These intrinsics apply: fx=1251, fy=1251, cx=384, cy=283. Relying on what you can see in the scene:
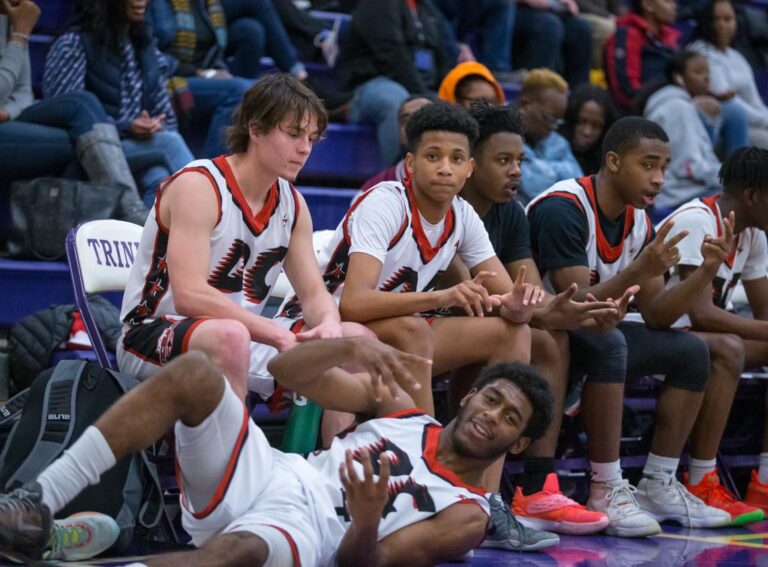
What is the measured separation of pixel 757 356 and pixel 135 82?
3.35 metres

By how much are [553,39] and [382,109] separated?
6.88ft

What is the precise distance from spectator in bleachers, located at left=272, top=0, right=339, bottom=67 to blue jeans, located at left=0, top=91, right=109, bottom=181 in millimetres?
2125

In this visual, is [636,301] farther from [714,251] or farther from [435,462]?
[435,462]

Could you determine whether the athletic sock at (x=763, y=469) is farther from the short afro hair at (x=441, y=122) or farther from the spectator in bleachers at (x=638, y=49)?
the spectator in bleachers at (x=638, y=49)

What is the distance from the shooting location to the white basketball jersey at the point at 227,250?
13.2 feet

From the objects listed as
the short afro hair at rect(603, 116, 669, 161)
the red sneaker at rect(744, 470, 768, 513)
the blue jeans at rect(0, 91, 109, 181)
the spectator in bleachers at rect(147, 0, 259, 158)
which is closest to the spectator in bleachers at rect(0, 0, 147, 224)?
the blue jeans at rect(0, 91, 109, 181)

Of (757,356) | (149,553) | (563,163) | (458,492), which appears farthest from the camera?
(563,163)

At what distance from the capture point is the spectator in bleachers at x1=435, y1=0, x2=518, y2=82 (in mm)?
8523

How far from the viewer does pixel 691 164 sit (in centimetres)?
778

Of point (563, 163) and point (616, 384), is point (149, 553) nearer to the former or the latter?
point (616, 384)

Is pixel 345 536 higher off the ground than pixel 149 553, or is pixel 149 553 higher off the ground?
pixel 345 536

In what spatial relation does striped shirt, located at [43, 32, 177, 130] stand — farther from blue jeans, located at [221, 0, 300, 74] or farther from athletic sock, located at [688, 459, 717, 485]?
athletic sock, located at [688, 459, 717, 485]

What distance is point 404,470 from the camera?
3631 millimetres

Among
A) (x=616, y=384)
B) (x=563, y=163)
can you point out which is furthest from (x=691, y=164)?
(x=616, y=384)
